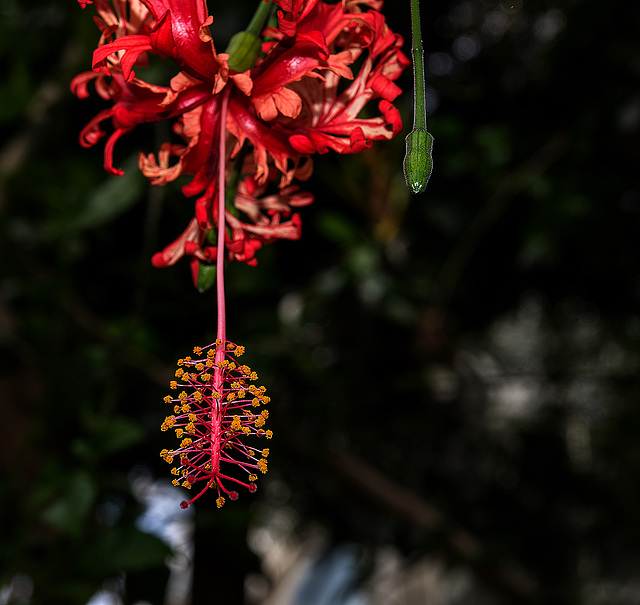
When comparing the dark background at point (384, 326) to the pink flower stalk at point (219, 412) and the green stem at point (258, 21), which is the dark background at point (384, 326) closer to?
the pink flower stalk at point (219, 412)

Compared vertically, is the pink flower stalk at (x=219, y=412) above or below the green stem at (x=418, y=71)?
below

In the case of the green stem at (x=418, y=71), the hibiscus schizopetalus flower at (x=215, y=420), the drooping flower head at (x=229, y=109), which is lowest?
the hibiscus schizopetalus flower at (x=215, y=420)

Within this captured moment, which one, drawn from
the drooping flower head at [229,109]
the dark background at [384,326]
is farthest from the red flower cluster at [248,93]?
the dark background at [384,326]

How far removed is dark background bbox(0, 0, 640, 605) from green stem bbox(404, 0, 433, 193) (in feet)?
2.02

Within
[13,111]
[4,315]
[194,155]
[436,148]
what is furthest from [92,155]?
[194,155]

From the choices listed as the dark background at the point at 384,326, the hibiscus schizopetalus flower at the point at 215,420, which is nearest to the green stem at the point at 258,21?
the hibiscus schizopetalus flower at the point at 215,420

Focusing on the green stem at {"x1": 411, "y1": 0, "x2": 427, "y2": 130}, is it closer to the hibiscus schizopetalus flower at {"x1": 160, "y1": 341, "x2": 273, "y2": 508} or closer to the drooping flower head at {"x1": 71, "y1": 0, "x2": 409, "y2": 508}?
the drooping flower head at {"x1": 71, "y1": 0, "x2": 409, "y2": 508}

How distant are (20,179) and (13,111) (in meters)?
0.12

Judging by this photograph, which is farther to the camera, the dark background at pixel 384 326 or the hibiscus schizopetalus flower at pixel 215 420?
the dark background at pixel 384 326

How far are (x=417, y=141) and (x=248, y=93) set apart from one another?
103 mm

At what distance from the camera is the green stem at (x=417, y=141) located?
378mm

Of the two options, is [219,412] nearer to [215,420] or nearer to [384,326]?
[215,420]

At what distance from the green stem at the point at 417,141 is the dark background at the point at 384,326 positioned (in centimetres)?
62

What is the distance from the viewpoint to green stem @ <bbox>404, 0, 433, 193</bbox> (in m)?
0.38
